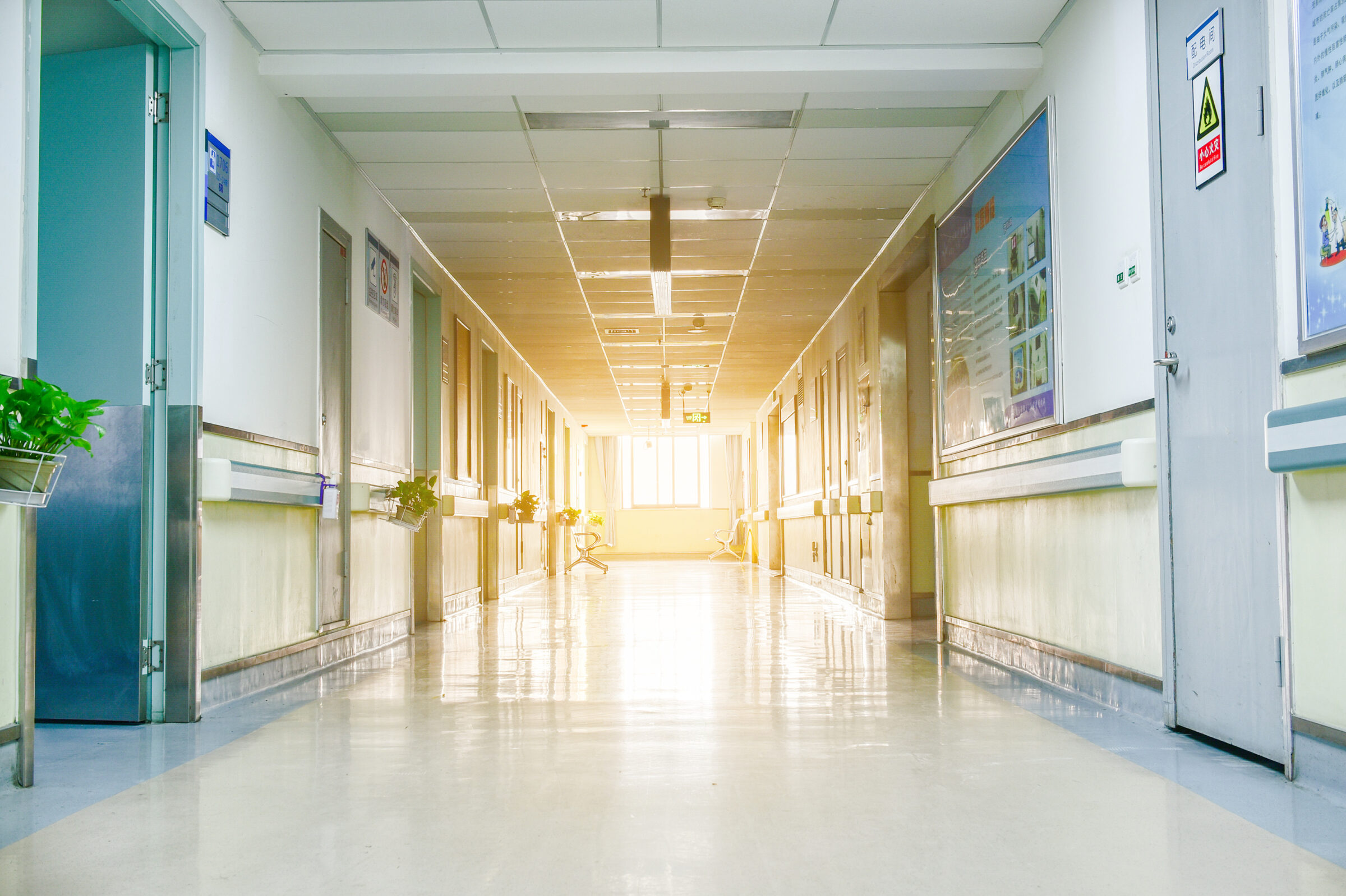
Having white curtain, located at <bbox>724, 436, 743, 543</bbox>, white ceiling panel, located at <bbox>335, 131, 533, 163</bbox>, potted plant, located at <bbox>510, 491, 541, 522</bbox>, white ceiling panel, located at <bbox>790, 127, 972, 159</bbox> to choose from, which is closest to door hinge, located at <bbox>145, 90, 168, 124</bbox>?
white ceiling panel, located at <bbox>335, 131, 533, 163</bbox>

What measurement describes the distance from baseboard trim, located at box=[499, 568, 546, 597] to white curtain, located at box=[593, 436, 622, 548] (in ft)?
34.9

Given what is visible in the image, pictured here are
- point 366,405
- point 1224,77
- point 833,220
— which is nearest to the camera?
point 1224,77

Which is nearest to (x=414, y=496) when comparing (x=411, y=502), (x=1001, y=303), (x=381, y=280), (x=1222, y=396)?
(x=411, y=502)

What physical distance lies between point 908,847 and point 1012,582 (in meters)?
3.15

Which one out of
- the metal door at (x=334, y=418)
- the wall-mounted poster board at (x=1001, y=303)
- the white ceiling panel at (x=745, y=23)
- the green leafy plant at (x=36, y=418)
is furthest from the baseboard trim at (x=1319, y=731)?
the white ceiling panel at (x=745, y=23)

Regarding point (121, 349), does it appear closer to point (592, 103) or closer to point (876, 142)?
point (592, 103)

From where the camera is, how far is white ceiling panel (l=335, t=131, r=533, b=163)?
5.47 meters

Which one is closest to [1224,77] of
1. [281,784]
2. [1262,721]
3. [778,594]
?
[1262,721]

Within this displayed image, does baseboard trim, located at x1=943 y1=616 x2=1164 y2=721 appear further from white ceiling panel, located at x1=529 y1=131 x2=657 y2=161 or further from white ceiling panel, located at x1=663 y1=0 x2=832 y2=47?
white ceiling panel, located at x1=529 y1=131 x2=657 y2=161

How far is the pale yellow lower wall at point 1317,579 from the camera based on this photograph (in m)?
2.48

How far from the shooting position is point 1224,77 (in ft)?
9.84

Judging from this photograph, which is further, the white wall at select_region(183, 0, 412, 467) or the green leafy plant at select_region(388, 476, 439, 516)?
the green leafy plant at select_region(388, 476, 439, 516)

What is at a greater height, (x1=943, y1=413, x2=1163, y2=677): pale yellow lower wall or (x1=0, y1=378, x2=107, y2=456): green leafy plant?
(x1=0, y1=378, x2=107, y2=456): green leafy plant

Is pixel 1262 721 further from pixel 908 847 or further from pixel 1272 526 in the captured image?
pixel 908 847
